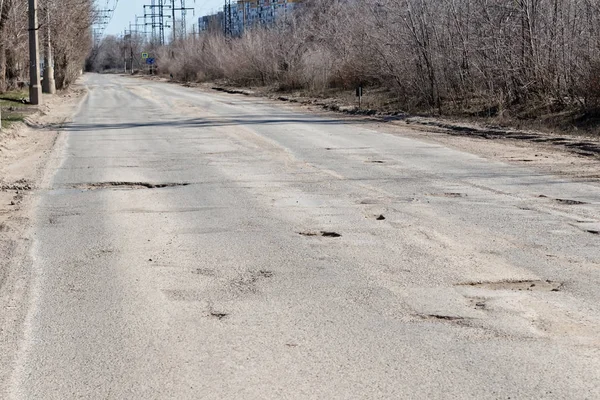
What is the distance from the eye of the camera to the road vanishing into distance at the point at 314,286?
4.95 meters

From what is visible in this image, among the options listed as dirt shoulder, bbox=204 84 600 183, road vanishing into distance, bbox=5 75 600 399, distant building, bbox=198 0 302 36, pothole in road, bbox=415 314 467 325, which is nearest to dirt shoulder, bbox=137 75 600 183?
dirt shoulder, bbox=204 84 600 183

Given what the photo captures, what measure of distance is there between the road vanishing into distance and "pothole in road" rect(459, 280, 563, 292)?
2 centimetres

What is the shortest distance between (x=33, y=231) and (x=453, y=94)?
22454mm

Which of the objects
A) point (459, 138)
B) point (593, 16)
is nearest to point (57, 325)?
point (459, 138)

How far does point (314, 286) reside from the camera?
6941mm

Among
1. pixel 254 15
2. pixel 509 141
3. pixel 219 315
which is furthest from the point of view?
pixel 254 15

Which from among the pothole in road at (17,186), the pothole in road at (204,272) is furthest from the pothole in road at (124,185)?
the pothole in road at (204,272)

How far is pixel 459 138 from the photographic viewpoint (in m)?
20.4

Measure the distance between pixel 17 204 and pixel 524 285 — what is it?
7027mm

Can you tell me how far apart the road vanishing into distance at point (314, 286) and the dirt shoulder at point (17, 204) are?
14 cm

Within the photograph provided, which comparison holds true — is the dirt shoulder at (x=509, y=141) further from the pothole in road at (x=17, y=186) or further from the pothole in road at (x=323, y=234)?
the pothole in road at (x=17, y=186)

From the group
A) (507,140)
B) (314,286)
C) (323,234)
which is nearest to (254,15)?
(507,140)

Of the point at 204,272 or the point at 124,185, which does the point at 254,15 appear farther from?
the point at 204,272

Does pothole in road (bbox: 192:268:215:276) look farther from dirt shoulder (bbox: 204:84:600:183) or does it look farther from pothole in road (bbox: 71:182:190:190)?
dirt shoulder (bbox: 204:84:600:183)
